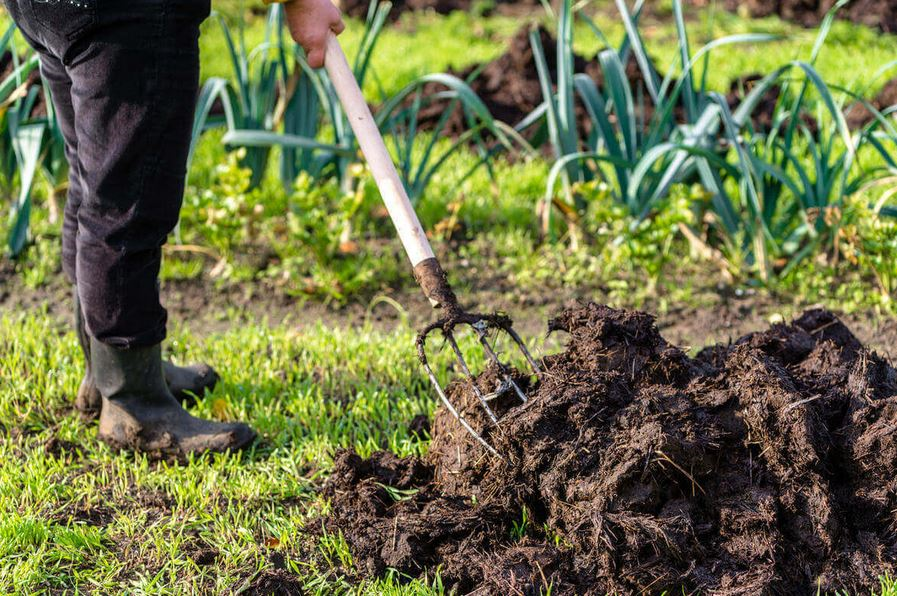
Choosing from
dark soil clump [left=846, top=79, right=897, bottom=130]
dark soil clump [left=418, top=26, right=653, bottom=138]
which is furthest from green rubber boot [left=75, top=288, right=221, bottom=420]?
dark soil clump [left=846, top=79, right=897, bottom=130]

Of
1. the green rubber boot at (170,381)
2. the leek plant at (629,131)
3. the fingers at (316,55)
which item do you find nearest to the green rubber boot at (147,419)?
the green rubber boot at (170,381)

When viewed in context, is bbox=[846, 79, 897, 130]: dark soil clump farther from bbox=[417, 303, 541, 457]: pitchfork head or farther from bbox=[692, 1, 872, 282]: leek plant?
bbox=[417, 303, 541, 457]: pitchfork head

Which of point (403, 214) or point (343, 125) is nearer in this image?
point (403, 214)

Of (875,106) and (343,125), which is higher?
(343,125)

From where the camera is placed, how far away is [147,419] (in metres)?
2.76

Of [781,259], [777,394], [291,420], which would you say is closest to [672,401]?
[777,394]

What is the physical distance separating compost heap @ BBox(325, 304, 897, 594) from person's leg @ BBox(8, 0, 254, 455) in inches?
27.4

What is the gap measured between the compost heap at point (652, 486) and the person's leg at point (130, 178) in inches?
27.4

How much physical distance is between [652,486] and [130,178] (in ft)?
4.83

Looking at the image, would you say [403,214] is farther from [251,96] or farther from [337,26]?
[251,96]

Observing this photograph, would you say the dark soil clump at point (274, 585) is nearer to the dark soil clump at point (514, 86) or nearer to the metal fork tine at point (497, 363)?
the metal fork tine at point (497, 363)

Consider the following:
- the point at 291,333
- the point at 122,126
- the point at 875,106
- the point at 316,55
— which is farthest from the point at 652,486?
the point at 875,106

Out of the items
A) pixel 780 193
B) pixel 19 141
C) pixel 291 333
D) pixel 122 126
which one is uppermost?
pixel 122 126

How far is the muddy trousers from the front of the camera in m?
2.26
